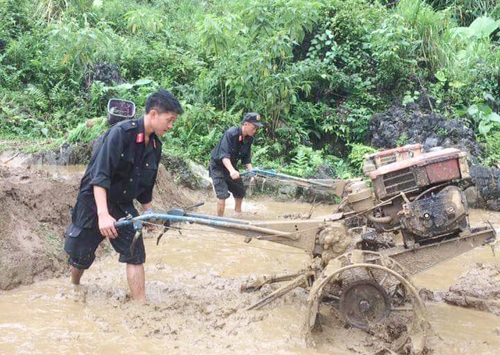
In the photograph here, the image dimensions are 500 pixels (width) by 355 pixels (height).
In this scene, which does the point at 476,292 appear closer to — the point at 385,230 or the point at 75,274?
the point at 385,230

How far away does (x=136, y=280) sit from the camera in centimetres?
392

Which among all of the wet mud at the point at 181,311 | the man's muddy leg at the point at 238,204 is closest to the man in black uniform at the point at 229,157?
the man's muddy leg at the point at 238,204

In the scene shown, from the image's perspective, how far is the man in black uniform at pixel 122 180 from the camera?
368cm

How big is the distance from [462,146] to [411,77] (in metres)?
2.79

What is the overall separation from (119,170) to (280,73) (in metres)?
6.81

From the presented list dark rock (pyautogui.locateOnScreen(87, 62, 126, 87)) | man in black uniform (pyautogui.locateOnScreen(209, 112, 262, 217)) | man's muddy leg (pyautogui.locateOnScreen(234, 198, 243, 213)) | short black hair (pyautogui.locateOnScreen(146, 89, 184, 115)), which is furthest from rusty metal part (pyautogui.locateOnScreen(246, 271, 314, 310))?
dark rock (pyautogui.locateOnScreen(87, 62, 126, 87))

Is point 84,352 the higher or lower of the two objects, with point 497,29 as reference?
lower

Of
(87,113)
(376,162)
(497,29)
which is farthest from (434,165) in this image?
(497,29)

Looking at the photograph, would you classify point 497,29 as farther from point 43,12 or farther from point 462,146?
point 43,12

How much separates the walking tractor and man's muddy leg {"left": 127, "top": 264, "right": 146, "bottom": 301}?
1.47ft

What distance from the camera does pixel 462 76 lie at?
1134 centimetres

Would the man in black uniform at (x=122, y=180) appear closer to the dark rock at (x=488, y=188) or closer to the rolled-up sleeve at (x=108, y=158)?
the rolled-up sleeve at (x=108, y=158)

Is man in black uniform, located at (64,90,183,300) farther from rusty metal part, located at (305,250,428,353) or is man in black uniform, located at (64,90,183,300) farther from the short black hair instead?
rusty metal part, located at (305,250,428,353)

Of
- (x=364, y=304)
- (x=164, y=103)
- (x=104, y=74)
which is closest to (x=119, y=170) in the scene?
(x=164, y=103)
